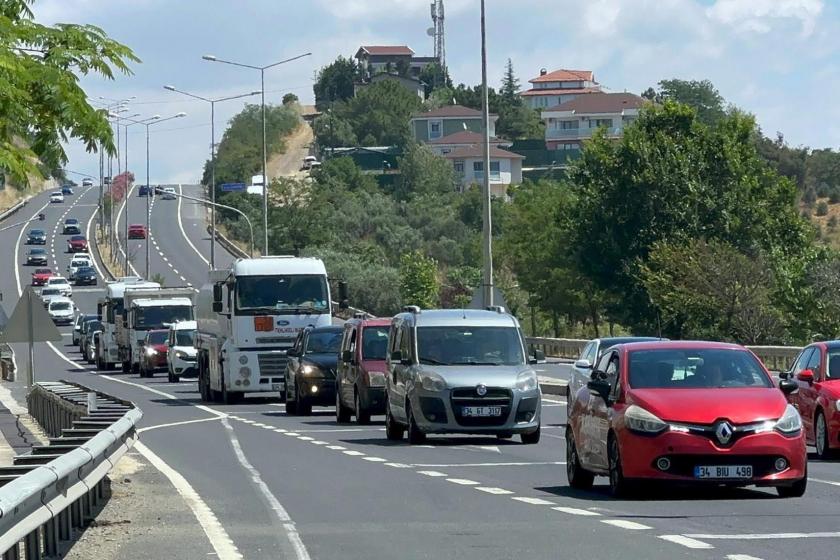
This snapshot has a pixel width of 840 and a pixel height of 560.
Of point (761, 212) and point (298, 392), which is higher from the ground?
point (761, 212)

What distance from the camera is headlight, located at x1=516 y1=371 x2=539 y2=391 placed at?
26.0 m

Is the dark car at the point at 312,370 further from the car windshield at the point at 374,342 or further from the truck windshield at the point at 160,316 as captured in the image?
the truck windshield at the point at 160,316

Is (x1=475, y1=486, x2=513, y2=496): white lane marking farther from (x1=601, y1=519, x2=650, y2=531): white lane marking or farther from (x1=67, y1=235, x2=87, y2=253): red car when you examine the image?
(x1=67, y1=235, x2=87, y2=253): red car

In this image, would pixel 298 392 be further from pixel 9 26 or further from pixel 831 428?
pixel 9 26

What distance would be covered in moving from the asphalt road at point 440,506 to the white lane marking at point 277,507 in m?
0.01

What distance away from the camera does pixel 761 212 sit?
82.9 metres

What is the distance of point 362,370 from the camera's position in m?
32.2

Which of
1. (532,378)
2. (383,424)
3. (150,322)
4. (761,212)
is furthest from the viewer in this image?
(761,212)

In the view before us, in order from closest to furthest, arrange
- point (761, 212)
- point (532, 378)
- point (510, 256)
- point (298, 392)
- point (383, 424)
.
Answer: point (532, 378) → point (383, 424) → point (298, 392) → point (761, 212) → point (510, 256)

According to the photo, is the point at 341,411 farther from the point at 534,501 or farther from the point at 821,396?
the point at 534,501

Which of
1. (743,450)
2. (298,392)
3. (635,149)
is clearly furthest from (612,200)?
(743,450)

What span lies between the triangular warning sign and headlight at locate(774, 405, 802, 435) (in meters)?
18.1

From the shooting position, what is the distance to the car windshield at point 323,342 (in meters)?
38.5

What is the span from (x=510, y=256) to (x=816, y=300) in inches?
1388
